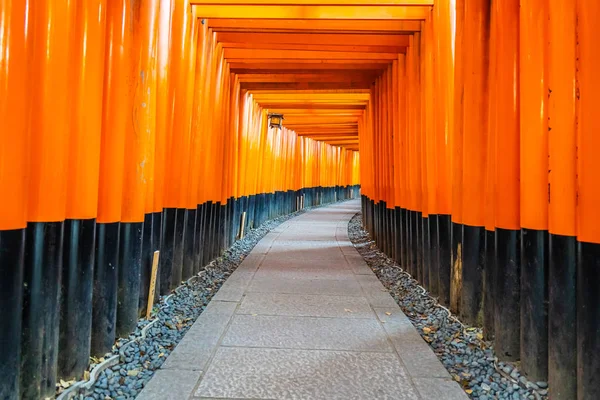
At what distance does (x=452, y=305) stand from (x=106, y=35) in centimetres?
388

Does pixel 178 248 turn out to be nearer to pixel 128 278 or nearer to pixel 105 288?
pixel 128 278

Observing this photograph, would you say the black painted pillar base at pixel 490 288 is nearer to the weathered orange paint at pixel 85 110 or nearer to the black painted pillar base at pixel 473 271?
the black painted pillar base at pixel 473 271

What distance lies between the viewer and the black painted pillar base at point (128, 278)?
344 cm

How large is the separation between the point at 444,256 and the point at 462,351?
1.54 meters

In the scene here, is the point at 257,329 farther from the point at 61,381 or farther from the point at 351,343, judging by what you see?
the point at 61,381

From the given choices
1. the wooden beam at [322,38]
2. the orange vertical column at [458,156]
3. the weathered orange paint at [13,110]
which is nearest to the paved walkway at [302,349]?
the orange vertical column at [458,156]

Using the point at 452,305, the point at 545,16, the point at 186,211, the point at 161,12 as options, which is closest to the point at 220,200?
the point at 186,211

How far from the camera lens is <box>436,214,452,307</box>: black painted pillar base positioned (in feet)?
15.3

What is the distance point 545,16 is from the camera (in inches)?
103

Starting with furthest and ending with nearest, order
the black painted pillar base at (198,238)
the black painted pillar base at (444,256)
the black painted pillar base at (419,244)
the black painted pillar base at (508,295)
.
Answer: the black painted pillar base at (198,238) → the black painted pillar base at (419,244) → the black painted pillar base at (444,256) → the black painted pillar base at (508,295)

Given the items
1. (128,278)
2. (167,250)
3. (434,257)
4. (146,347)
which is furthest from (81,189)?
(434,257)

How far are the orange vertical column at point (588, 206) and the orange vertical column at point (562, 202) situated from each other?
0.08 meters

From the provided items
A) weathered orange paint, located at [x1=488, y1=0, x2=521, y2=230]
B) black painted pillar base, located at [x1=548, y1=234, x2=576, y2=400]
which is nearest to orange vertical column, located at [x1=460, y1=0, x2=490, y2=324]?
weathered orange paint, located at [x1=488, y1=0, x2=521, y2=230]

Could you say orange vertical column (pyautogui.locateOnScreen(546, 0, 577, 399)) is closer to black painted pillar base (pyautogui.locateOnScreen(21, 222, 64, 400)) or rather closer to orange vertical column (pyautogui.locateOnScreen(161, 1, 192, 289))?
black painted pillar base (pyautogui.locateOnScreen(21, 222, 64, 400))
